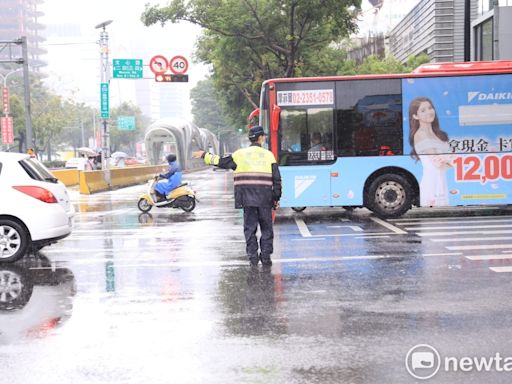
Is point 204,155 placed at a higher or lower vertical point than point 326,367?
higher

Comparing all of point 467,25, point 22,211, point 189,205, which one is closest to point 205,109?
point 467,25

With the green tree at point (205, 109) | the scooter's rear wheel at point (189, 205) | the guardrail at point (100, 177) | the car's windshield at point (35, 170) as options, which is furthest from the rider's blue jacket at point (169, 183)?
the green tree at point (205, 109)

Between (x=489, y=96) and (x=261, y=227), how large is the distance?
23.7 feet

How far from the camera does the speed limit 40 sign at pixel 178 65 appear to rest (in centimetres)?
2941

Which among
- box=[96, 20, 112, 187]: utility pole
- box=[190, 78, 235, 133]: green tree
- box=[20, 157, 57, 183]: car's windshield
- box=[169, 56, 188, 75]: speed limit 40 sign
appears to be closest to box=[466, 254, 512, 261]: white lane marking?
box=[20, 157, 57, 183]: car's windshield

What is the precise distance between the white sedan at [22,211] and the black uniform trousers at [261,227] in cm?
297

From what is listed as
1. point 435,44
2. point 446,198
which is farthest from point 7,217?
point 435,44

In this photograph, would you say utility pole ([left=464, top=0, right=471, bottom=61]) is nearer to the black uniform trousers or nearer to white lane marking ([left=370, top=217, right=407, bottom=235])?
white lane marking ([left=370, top=217, right=407, bottom=235])

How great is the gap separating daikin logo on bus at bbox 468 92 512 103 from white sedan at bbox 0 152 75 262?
28.3ft

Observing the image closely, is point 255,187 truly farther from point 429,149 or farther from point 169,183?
point 169,183

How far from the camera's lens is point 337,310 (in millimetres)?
5785

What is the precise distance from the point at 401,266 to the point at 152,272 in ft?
10.3

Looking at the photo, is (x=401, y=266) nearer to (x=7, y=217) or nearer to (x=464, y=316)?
(x=464, y=316)

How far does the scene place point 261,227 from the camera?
8094 mm
